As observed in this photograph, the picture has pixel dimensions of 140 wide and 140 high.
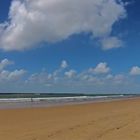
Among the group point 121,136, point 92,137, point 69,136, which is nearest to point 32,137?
point 69,136

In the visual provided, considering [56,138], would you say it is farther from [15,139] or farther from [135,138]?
[135,138]

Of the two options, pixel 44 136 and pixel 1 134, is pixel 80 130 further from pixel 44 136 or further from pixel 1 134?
pixel 1 134

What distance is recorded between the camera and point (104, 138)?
10.5 m

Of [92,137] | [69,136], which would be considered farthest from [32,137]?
[92,137]

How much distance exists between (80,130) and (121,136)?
1.89 m

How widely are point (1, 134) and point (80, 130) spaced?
2958 millimetres

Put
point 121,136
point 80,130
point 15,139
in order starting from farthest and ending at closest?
1. point 80,130
2. point 121,136
3. point 15,139

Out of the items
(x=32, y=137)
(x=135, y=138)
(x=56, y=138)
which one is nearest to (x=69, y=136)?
(x=56, y=138)

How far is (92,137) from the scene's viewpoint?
10625mm

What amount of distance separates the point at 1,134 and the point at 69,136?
97.4 inches

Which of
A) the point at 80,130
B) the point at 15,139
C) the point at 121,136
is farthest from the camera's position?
the point at 80,130

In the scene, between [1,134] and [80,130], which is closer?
[1,134]

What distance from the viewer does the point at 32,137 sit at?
10680mm

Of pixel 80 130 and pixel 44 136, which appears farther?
pixel 80 130
